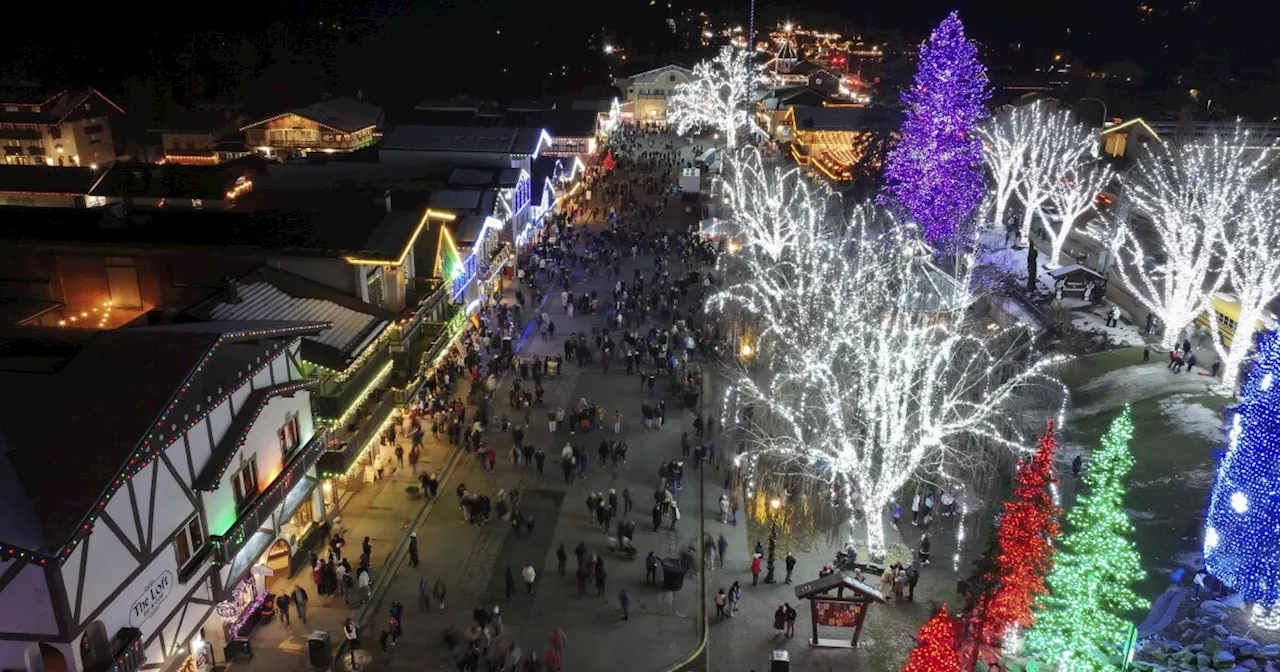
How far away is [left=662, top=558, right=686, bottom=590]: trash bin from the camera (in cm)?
1831

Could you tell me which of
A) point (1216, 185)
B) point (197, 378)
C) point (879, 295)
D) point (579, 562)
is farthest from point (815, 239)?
point (197, 378)

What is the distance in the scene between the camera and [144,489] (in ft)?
41.6

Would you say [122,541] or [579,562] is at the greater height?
[122,541]

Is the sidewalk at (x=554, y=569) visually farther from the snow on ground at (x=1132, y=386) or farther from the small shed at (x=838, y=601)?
the snow on ground at (x=1132, y=386)

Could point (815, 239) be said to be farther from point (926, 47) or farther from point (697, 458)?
point (697, 458)

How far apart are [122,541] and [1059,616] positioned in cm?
1482

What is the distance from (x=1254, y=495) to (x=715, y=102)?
219 feet

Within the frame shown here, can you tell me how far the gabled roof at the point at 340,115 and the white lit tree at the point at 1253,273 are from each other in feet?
175

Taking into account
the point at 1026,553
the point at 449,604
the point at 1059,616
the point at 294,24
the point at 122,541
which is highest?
the point at 294,24

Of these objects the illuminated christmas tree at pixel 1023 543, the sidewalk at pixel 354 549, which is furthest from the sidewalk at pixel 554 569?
the illuminated christmas tree at pixel 1023 543

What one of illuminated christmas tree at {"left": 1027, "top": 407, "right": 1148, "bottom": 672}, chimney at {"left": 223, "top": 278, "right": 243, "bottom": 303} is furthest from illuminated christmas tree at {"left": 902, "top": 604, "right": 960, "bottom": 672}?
chimney at {"left": 223, "top": 278, "right": 243, "bottom": 303}

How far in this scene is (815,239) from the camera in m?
34.4

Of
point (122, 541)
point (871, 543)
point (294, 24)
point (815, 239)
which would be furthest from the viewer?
point (294, 24)

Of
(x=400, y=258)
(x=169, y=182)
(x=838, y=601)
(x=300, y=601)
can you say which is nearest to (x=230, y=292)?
(x=400, y=258)
